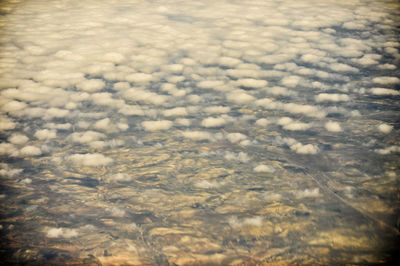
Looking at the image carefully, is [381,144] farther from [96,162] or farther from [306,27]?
[306,27]

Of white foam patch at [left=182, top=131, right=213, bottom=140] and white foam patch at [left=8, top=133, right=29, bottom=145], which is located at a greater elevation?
white foam patch at [left=8, top=133, right=29, bottom=145]

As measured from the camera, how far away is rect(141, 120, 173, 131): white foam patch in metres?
4.00

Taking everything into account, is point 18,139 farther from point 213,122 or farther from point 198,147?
point 213,122

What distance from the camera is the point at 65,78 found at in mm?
5109

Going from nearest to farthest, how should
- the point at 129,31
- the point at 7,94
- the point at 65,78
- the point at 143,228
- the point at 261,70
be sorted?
the point at 143,228
the point at 7,94
the point at 65,78
the point at 261,70
the point at 129,31

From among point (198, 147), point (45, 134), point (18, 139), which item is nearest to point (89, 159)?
point (45, 134)

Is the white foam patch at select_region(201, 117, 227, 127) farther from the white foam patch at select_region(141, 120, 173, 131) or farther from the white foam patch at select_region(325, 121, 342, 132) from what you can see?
the white foam patch at select_region(325, 121, 342, 132)

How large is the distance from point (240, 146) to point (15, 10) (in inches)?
296

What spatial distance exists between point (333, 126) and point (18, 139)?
3.25 meters

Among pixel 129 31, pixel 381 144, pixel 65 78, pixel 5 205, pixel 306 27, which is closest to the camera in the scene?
pixel 5 205

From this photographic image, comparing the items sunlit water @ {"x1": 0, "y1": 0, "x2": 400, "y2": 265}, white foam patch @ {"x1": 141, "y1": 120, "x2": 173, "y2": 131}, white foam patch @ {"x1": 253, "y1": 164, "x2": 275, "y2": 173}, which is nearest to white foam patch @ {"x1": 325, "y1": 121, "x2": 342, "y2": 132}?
sunlit water @ {"x1": 0, "y1": 0, "x2": 400, "y2": 265}

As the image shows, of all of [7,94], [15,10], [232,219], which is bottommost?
[232,219]

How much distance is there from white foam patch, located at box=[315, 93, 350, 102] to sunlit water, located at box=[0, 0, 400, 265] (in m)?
0.04

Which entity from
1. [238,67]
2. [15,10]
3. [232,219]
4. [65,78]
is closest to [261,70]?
[238,67]
